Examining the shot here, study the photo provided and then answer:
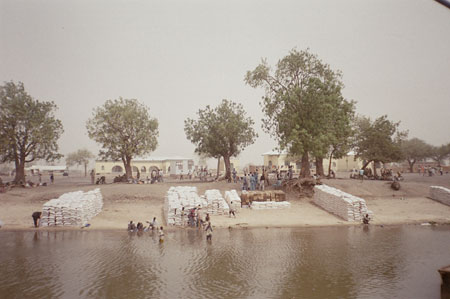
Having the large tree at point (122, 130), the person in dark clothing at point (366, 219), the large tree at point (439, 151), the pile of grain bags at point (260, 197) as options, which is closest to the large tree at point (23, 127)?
the large tree at point (122, 130)

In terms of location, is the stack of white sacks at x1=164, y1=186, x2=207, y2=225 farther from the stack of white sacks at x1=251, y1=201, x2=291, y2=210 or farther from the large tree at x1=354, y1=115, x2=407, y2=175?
the large tree at x1=354, y1=115, x2=407, y2=175

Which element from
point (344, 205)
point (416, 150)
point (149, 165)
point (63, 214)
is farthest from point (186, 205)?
point (416, 150)

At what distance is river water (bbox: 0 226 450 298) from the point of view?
9273 millimetres

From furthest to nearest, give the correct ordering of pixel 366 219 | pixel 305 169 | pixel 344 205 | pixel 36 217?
pixel 305 169
pixel 344 205
pixel 366 219
pixel 36 217

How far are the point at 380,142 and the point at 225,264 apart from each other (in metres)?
32.0

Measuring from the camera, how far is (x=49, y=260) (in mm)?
11938

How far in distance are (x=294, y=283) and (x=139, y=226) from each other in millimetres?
9982

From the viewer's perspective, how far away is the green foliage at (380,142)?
3647cm

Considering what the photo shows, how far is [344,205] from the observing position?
19.5 m

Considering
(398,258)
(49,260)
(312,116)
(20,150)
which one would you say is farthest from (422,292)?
(20,150)

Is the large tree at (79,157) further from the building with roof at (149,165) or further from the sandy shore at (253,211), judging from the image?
the sandy shore at (253,211)

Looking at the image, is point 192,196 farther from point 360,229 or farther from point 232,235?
point 360,229

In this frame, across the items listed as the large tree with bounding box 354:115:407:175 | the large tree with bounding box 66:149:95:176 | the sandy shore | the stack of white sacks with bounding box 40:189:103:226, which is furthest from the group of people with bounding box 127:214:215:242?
the large tree with bounding box 66:149:95:176

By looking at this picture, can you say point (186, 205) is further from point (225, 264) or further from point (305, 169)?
point (305, 169)
